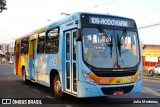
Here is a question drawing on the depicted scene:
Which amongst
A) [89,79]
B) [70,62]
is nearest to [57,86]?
[70,62]

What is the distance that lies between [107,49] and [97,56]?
430 millimetres

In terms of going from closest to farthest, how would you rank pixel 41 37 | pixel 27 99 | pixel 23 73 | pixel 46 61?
pixel 27 99 → pixel 46 61 → pixel 41 37 → pixel 23 73

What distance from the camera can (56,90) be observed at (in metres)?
12.6

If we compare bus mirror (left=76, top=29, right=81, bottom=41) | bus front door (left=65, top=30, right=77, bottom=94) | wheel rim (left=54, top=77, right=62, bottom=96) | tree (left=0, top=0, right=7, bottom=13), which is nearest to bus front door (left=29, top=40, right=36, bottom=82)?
wheel rim (left=54, top=77, right=62, bottom=96)

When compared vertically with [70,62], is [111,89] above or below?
below

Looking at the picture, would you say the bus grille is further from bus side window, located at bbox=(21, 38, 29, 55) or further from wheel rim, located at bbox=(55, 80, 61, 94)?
bus side window, located at bbox=(21, 38, 29, 55)

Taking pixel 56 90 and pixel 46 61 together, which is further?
pixel 46 61

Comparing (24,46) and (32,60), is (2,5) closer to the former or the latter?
(24,46)

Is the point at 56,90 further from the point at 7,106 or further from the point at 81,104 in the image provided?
the point at 7,106

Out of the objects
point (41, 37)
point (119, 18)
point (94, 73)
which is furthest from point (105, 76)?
point (41, 37)

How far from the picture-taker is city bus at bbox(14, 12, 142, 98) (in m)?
10.1

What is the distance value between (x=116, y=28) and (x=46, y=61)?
4.23 m

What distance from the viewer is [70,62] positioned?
36.5 ft

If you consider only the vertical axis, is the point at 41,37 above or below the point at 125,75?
above
